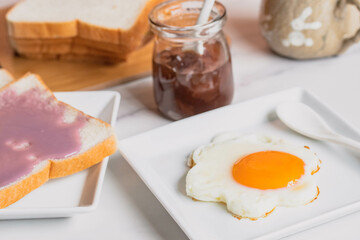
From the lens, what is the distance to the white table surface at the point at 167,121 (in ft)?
4.05

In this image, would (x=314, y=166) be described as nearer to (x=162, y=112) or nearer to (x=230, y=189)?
(x=230, y=189)

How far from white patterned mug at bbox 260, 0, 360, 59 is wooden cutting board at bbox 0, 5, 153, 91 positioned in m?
0.46

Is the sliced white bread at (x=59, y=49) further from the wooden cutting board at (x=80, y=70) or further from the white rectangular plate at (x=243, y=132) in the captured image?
the white rectangular plate at (x=243, y=132)

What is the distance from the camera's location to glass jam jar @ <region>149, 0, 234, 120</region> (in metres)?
1.50

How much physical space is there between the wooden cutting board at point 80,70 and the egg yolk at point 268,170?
26.9 inches

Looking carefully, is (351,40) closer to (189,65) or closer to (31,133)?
(189,65)

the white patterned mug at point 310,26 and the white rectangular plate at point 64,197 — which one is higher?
the white patterned mug at point 310,26

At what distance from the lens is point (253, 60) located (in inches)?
77.0

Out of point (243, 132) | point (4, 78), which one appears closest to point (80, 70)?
point (4, 78)

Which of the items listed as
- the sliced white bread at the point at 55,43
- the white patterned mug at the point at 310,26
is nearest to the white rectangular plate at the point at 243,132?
the white patterned mug at the point at 310,26

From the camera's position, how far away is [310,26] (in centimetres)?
177

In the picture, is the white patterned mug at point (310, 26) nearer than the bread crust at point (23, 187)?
No

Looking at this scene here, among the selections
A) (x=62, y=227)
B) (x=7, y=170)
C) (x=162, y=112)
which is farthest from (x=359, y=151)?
(x=7, y=170)

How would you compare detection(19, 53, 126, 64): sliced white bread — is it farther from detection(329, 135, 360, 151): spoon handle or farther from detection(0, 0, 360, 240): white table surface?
detection(329, 135, 360, 151): spoon handle
